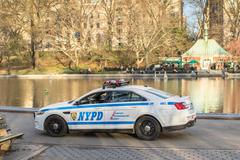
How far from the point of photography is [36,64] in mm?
68625

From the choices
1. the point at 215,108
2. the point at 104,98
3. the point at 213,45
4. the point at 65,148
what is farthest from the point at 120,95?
the point at 213,45

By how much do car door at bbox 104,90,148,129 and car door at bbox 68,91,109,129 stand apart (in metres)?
0.20

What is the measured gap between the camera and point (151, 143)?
428 inches

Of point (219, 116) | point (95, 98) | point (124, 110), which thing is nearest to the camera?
point (124, 110)

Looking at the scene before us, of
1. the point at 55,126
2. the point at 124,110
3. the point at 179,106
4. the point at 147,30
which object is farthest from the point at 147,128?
the point at 147,30

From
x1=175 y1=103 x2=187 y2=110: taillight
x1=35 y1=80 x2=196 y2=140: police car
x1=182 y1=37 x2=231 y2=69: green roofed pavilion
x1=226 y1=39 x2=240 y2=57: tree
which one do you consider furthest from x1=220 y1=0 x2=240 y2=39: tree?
x1=175 y1=103 x2=187 y2=110: taillight

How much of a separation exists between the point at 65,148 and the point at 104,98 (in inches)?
83.5

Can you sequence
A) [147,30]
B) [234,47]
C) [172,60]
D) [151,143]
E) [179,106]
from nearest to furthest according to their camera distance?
1. [151,143]
2. [179,106]
3. [147,30]
4. [234,47]
5. [172,60]

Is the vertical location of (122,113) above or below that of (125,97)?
below

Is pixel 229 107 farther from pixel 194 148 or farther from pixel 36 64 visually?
pixel 36 64

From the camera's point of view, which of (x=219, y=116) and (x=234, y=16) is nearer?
(x=219, y=116)

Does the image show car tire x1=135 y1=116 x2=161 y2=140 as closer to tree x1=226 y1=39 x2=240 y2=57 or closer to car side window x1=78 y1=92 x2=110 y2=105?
car side window x1=78 y1=92 x2=110 y2=105

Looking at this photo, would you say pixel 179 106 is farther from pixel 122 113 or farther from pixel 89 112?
pixel 89 112

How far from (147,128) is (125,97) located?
3.62 feet
